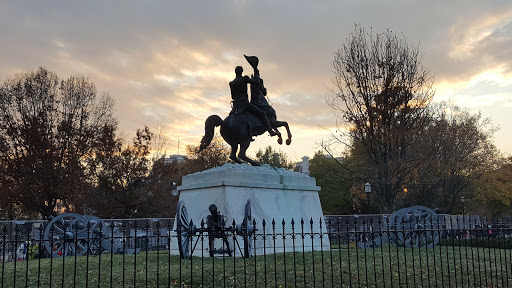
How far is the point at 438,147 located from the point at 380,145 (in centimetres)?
1060

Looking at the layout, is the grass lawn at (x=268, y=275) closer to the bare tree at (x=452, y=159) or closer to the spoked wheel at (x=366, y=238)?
the spoked wheel at (x=366, y=238)

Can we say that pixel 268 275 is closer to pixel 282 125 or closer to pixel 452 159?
pixel 282 125

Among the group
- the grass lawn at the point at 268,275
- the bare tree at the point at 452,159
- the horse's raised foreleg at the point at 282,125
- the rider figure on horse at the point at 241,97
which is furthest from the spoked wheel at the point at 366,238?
the bare tree at the point at 452,159

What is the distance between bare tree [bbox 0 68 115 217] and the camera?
105 feet

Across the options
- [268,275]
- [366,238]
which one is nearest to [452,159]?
[366,238]

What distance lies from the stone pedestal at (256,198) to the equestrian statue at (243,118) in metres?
1.08

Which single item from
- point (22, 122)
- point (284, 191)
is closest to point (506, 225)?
point (284, 191)

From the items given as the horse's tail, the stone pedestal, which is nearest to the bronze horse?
the horse's tail

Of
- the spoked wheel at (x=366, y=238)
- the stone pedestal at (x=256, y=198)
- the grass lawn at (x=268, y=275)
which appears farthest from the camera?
the stone pedestal at (x=256, y=198)

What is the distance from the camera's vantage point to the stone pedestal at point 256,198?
12.5m

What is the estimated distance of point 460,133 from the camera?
35906 mm

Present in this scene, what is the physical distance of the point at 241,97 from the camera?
1414cm

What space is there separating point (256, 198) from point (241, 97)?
3075 mm

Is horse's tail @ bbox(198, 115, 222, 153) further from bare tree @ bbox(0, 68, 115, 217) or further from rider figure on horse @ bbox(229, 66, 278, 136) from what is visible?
bare tree @ bbox(0, 68, 115, 217)
